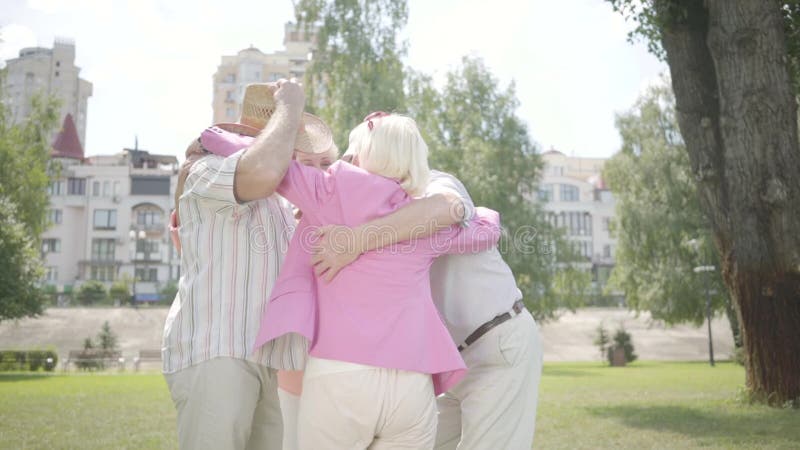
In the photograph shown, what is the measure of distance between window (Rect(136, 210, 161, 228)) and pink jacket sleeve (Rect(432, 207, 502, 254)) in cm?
7958

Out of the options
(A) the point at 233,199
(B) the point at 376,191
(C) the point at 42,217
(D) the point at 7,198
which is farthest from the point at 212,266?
(C) the point at 42,217

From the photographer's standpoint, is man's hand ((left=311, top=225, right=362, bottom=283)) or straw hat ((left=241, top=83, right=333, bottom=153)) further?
straw hat ((left=241, top=83, right=333, bottom=153))

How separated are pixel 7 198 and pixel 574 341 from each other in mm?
37456

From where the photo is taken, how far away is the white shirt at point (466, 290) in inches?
145

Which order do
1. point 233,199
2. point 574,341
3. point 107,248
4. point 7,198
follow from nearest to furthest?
point 233,199 → point 7,198 → point 574,341 → point 107,248

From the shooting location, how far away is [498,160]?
32375 millimetres

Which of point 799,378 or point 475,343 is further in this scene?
point 799,378

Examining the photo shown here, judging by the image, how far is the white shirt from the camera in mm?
3680

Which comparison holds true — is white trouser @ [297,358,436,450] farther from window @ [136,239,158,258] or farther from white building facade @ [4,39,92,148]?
white building facade @ [4,39,92,148]

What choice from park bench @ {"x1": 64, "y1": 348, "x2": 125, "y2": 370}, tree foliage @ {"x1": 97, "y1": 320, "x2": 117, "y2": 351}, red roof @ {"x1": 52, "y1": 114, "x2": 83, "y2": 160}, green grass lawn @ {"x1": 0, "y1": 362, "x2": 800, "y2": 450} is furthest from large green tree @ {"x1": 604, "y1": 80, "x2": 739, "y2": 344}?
red roof @ {"x1": 52, "y1": 114, "x2": 83, "y2": 160}

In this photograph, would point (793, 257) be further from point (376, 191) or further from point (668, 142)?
point (668, 142)

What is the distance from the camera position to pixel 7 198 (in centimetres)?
2705

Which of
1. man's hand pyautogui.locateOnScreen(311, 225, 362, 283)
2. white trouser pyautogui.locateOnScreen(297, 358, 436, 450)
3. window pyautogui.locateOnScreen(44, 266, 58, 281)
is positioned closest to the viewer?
white trouser pyautogui.locateOnScreen(297, 358, 436, 450)

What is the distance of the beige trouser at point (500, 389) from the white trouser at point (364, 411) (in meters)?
0.97
